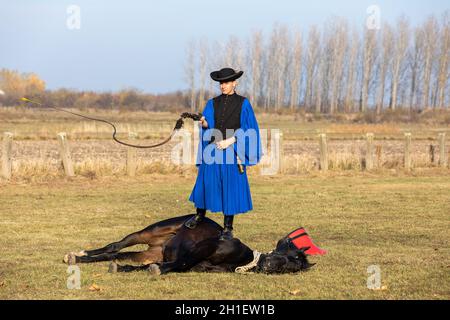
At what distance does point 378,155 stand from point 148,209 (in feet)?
32.8

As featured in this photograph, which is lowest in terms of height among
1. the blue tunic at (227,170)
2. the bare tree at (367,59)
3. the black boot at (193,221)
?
the black boot at (193,221)

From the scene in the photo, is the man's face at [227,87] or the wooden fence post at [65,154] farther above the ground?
the man's face at [227,87]

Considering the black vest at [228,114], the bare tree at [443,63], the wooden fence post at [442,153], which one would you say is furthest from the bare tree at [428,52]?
the black vest at [228,114]

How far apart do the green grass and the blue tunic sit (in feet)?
2.98

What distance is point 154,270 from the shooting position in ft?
23.4

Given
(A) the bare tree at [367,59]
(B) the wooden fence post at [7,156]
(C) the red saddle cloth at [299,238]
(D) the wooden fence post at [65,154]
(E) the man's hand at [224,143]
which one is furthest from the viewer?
(A) the bare tree at [367,59]

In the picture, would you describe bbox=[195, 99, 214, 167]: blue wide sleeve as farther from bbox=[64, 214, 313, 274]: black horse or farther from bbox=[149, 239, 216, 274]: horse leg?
bbox=[149, 239, 216, 274]: horse leg

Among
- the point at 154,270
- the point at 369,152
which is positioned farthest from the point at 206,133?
the point at 369,152

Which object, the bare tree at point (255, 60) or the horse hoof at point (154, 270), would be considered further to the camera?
the bare tree at point (255, 60)

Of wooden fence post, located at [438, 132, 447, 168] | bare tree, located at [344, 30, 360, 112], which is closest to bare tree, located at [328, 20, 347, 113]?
bare tree, located at [344, 30, 360, 112]

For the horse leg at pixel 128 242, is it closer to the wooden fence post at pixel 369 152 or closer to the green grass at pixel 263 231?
the green grass at pixel 263 231

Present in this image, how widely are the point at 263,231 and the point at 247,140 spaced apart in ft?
10.5

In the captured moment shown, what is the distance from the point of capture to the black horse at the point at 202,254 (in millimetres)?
7223

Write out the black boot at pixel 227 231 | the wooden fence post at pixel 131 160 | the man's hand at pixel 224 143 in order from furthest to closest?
the wooden fence post at pixel 131 160 < the man's hand at pixel 224 143 < the black boot at pixel 227 231
